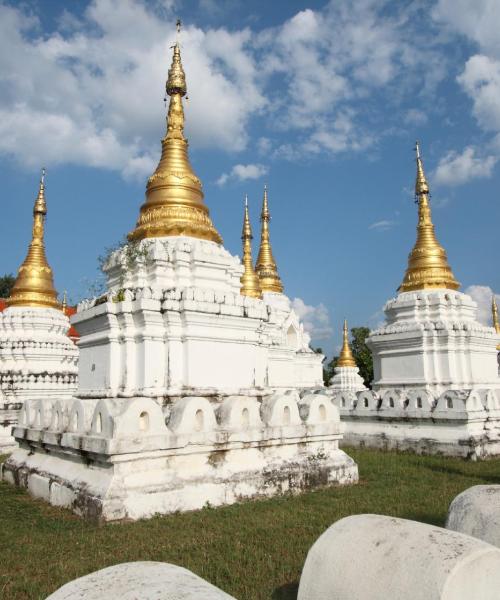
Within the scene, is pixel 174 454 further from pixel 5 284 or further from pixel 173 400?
pixel 5 284

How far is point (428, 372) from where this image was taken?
1658 centimetres

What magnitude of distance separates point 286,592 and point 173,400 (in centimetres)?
608

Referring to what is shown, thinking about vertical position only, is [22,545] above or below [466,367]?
below

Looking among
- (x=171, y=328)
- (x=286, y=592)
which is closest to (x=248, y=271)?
(x=171, y=328)

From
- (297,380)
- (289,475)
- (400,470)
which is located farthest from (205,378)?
(297,380)

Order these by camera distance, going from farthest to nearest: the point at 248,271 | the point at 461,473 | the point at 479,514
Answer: the point at 248,271
the point at 461,473
the point at 479,514

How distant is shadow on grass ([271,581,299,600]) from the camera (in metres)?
4.11

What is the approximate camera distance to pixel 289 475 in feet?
25.6

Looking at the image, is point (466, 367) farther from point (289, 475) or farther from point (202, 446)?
point (202, 446)

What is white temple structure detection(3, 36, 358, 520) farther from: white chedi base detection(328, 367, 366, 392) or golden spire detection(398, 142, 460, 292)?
white chedi base detection(328, 367, 366, 392)

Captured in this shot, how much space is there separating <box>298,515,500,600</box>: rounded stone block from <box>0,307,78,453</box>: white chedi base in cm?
1522

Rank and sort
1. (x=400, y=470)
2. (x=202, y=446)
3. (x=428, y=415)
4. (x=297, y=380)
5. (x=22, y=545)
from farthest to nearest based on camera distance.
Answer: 1. (x=297, y=380)
2. (x=428, y=415)
3. (x=400, y=470)
4. (x=202, y=446)
5. (x=22, y=545)

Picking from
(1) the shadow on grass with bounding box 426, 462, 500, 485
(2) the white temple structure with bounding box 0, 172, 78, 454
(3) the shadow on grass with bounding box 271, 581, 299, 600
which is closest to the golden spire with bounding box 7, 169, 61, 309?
(2) the white temple structure with bounding box 0, 172, 78, 454

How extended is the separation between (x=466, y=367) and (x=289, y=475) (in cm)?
1061
